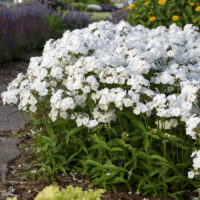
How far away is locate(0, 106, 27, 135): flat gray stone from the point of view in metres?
4.02

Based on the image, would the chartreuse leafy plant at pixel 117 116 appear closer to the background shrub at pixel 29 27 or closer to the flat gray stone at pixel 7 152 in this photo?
the flat gray stone at pixel 7 152

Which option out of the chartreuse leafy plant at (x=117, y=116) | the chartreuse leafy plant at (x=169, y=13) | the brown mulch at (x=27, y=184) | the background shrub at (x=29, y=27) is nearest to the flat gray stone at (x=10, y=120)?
the brown mulch at (x=27, y=184)

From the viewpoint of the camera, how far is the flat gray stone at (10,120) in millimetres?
4016

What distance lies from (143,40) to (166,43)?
1.89 ft

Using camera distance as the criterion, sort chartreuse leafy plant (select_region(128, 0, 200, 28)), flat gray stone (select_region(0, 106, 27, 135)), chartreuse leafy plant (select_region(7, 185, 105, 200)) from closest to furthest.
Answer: chartreuse leafy plant (select_region(7, 185, 105, 200))
flat gray stone (select_region(0, 106, 27, 135))
chartreuse leafy plant (select_region(128, 0, 200, 28))

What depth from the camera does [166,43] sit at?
3402mm

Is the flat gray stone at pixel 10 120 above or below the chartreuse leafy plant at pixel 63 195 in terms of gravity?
below

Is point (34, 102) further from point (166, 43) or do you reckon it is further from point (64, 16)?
point (64, 16)

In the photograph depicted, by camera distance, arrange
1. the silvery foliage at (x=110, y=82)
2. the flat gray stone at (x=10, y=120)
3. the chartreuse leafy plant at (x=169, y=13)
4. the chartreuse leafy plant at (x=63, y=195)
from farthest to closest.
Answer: the chartreuse leafy plant at (x=169, y=13), the flat gray stone at (x=10, y=120), the silvery foliage at (x=110, y=82), the chartreuse leafy plant at (x=63, y=195)

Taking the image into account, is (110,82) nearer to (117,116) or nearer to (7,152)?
(117,116)

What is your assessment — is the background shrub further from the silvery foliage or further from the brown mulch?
the brown mulch

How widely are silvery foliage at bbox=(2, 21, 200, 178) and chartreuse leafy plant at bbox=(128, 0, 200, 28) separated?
9.45 ft

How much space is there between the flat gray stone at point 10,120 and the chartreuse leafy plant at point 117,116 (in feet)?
2.52

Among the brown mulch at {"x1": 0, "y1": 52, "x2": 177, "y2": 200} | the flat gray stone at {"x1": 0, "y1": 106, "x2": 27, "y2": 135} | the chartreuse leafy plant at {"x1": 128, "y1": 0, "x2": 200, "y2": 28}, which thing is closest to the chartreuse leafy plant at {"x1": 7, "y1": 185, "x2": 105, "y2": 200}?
the brown mulch at {"x1": 0, "y1": 52, "x2": 177, "y2": 200}
